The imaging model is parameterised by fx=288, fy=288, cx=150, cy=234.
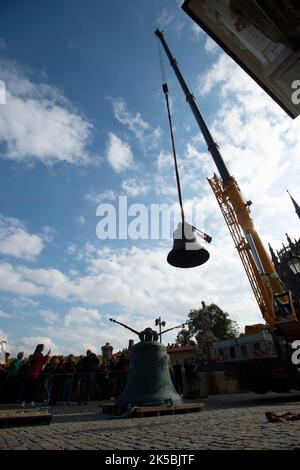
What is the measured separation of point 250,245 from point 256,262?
0.80 meters

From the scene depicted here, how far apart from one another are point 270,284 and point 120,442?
377 inches

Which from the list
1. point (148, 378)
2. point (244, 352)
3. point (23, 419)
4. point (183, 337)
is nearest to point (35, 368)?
point (23, 419)

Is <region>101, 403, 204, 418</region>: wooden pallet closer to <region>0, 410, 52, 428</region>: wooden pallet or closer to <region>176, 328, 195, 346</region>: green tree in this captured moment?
<region>0, 410, 52, 428</region>: wooden pallet

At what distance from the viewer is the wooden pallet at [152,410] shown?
659cm

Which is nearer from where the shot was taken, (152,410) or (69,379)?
(152,410)

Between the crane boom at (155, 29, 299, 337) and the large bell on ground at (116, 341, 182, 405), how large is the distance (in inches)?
181

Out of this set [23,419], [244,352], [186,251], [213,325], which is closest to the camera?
[186,251]

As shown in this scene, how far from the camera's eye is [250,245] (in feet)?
41.1

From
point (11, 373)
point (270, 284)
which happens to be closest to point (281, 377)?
point (270, 284)

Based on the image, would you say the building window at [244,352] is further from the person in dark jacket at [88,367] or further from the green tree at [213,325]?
the green tree at [213,325]

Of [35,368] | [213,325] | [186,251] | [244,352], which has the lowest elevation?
[35,368]

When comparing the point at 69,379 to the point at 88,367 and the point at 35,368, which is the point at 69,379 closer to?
the point at 88,367

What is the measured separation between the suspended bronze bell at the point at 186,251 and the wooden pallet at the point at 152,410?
11.7ft
